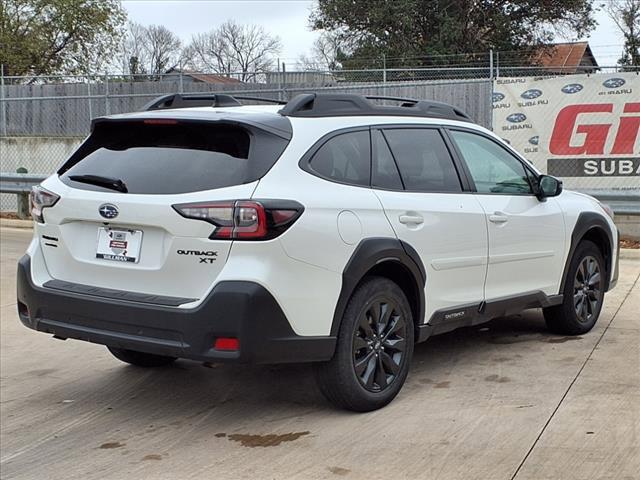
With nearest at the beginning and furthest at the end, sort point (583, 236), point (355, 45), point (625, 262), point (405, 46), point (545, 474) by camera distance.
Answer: point (545, 474), point (583, 236), point (625, 262), point (405, 46), point (355, 45)

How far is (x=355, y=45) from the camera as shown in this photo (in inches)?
1344

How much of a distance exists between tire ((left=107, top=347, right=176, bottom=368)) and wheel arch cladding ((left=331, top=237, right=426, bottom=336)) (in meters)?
1.84

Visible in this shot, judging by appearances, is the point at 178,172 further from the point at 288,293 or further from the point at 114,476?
the point at 114,476

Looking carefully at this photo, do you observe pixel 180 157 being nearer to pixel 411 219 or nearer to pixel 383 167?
pixel 383 167

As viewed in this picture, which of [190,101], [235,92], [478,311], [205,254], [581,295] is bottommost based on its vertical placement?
[581,295]

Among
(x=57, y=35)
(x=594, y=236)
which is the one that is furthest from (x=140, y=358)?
(x=57, y=35)

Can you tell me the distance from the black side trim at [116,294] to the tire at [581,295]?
335 cm

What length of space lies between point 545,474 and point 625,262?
6.60 m

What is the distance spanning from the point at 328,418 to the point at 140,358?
5.63 feet

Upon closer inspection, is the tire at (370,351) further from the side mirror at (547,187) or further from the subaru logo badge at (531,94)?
the subaru logo badge at (531,94)

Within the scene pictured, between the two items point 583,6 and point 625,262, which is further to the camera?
point 583,6

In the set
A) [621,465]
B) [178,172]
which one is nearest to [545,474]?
[621,465]

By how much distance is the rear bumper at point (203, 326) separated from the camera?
389 cm

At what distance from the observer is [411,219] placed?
15.4 feet
